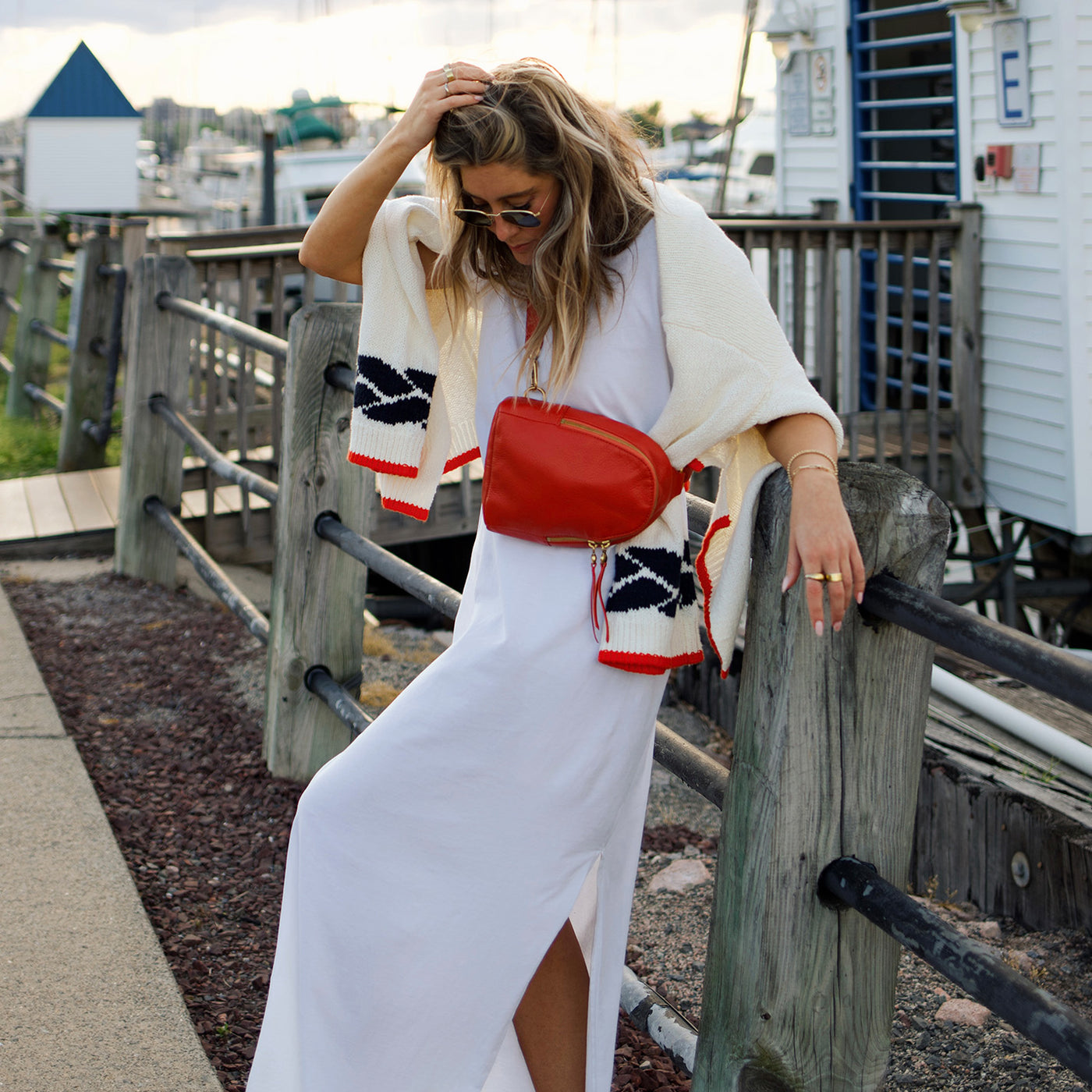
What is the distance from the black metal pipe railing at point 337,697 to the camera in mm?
2970

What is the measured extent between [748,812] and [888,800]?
0.59 ft

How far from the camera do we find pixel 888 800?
168cm

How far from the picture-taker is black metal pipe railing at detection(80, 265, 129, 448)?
661 cm

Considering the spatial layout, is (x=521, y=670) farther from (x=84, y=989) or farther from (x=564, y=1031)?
(x=84, y=989)

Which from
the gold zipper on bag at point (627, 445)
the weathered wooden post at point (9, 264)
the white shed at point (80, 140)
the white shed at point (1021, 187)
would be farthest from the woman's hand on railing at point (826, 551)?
the white shed at point (80, 140)

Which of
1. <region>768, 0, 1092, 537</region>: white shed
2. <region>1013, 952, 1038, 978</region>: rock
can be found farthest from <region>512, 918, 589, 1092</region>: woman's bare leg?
<region>768, 0, 1092, 537</region>: white shed

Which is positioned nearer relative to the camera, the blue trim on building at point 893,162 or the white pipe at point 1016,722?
the white pipe at point 1016,722

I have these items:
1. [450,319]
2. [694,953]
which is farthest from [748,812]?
[694,953]

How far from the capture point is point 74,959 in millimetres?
2486

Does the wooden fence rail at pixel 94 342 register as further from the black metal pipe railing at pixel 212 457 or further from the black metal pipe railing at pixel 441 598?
the black metal pipe railing at pixel 441 598

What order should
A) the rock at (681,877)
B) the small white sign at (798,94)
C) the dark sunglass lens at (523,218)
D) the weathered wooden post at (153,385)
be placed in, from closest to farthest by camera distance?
1. the dark sunglass lens at (523,218)
2. the rock at (681,877)
3. the weathered wooden post at (153,385)
4. the small white sign at (798,94)

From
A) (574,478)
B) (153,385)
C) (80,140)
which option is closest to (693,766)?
(574,478)

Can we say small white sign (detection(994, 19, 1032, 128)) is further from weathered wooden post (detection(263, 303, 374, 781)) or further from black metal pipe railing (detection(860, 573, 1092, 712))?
black metal pipe railing (detection(860, 573, 1092, 712))

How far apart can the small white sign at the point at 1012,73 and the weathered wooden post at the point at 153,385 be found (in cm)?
446
